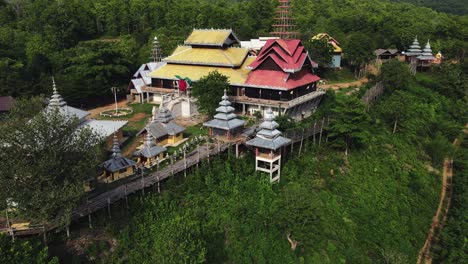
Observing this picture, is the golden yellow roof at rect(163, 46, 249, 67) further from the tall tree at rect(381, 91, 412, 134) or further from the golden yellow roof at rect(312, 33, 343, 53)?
the golden yellow roof at rect(312, 33, 343, 53)

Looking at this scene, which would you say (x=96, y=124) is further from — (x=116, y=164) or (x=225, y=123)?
(x=225, y=123)

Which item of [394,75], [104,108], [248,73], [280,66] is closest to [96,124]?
[104,108]

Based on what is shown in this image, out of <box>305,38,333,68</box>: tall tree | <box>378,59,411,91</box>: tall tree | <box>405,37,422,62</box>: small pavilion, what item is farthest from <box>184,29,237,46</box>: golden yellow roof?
<box>405,37,422,62</box>: small pavilion

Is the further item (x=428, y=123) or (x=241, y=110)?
(x=428, y=123)

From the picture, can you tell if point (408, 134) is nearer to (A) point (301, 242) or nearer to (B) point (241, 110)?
(B) point (241, 110)

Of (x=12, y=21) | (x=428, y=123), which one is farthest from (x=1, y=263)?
(x=12, y=21)

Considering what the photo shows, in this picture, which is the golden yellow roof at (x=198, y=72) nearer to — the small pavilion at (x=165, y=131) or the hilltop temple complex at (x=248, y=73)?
the hilltop temple complex at (x=248, y=73)
